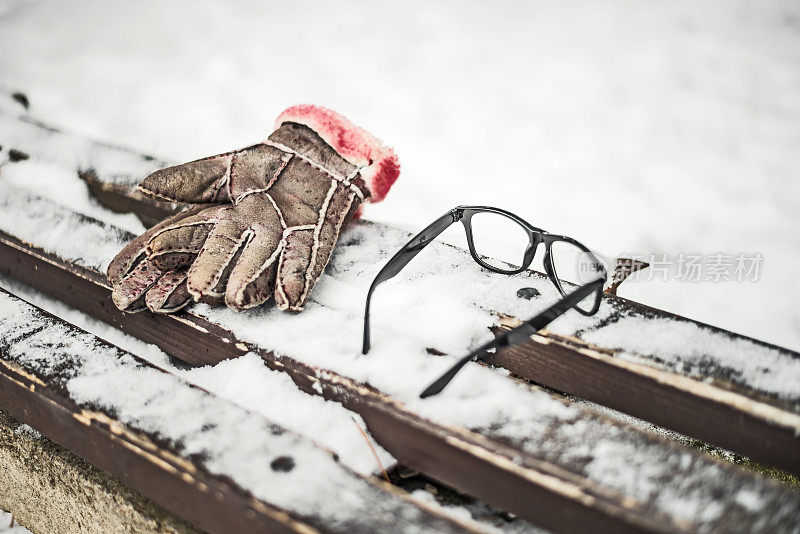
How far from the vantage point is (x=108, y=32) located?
11.3 feet

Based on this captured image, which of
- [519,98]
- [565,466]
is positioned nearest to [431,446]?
[565,466]

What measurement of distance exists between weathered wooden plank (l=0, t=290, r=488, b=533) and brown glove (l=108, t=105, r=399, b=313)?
0.16m

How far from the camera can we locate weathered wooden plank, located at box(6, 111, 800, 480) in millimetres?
861

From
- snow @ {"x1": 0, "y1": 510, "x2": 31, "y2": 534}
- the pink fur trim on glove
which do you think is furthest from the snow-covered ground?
snow @ {"x1": 0, "y1": 510, "x2": 31, "y2": 534}

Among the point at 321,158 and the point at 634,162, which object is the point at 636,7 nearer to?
the point at 634,162

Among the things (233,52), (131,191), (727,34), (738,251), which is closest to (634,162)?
(738,251)

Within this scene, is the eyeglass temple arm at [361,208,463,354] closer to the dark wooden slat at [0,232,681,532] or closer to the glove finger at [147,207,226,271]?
the dark wooden slat at [0,232,681,532]

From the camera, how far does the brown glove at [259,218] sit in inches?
41.7

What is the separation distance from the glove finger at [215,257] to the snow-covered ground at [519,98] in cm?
76

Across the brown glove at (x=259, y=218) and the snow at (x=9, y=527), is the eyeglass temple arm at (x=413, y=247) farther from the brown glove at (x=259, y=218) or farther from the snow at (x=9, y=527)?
the snow at (x=9, y=527)

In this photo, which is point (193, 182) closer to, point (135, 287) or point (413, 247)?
point (135, 287)

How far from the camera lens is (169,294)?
1.07m

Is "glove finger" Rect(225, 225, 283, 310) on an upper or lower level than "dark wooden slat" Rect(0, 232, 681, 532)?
upper

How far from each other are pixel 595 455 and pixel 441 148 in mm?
1891
